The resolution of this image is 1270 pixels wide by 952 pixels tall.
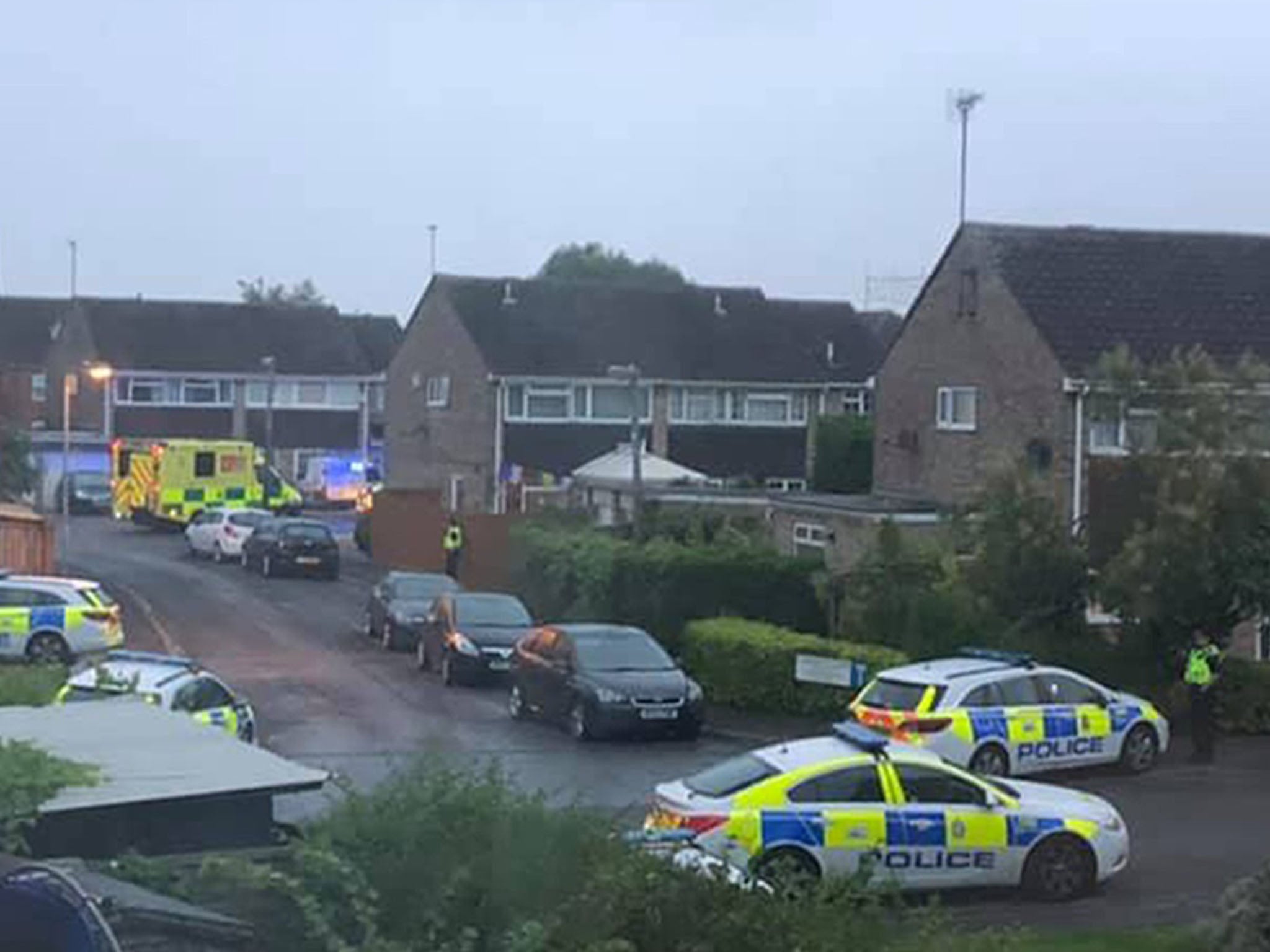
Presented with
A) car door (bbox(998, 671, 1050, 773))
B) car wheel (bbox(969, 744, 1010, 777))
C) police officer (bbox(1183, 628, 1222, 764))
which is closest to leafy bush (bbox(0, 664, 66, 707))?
car wheel (bbox(969, 744, 1010, 777))

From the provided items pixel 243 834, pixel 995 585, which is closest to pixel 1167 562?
pixel 995 585

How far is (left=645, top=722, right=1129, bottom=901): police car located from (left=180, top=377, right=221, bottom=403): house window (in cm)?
6242

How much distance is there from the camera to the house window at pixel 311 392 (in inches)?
3098

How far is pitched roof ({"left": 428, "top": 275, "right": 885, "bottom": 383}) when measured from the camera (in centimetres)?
5666

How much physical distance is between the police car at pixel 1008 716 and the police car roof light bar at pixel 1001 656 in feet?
0.07

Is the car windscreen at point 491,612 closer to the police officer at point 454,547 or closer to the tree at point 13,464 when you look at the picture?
the police officer at point 454,547

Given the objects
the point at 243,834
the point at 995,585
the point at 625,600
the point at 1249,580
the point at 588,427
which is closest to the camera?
the point at 243,834

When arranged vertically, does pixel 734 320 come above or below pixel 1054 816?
above

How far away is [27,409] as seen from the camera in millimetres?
78938

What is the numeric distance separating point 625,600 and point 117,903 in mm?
27268

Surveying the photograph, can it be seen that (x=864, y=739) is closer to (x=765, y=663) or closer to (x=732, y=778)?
(x=732, y=778)

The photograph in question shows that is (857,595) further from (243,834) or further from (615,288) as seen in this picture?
(615,288)

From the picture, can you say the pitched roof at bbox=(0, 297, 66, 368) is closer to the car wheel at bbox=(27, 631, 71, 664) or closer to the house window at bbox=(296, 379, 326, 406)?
the house window at bbox=(296, 379, 326, 406)

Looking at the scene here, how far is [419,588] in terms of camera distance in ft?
125
